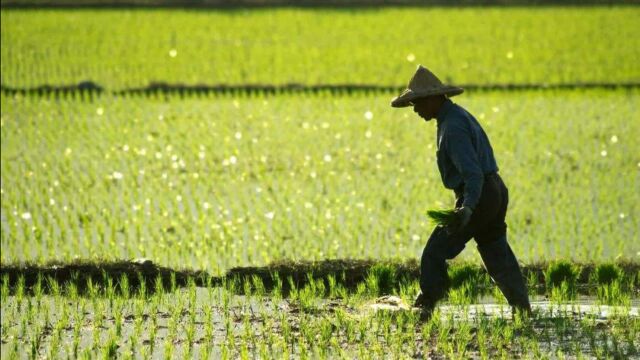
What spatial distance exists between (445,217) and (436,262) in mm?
273

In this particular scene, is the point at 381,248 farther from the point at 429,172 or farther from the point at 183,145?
the point at 183,145

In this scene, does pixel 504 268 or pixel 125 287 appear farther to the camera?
pixel 125 287

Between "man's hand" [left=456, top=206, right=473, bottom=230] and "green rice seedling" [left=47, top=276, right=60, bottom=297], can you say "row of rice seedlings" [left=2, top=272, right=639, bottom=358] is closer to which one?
"green rice seedling" [left=47, top=276, right=60, bottom=297]

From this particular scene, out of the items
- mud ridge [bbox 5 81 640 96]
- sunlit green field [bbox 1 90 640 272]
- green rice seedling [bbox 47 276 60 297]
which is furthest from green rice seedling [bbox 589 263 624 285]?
mud ridge [bbox 5 81 640 96]

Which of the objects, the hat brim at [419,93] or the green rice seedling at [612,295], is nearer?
the hat brim at [419,93]

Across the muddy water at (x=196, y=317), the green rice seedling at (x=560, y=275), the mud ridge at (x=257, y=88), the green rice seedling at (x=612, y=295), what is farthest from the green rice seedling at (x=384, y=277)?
the mud ridge at (x=257, y=88)

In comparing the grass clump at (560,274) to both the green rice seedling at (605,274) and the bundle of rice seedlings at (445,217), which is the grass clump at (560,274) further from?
the bundle of rice seedlings at (445,217)

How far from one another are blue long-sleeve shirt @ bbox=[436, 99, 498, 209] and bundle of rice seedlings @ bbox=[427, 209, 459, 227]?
0.29ft

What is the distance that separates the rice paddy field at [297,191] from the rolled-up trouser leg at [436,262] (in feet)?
0.42

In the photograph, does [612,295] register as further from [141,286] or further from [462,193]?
[141,286]

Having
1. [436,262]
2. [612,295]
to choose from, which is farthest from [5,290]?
[612,295]

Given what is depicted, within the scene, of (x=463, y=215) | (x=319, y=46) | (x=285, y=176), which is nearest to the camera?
(x=463, y=215)

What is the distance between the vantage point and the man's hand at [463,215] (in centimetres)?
566

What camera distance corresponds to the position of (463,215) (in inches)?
223
